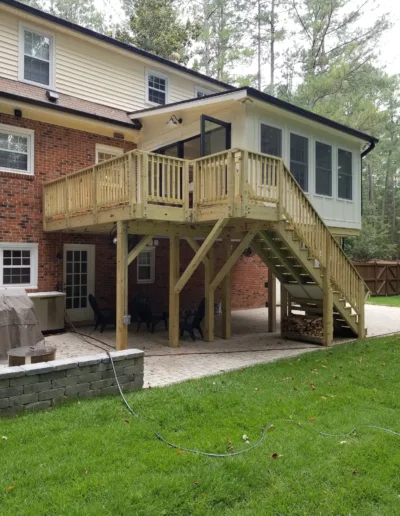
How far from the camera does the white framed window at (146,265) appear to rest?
13.2 m

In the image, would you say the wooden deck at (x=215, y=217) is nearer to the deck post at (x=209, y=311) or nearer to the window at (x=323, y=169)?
the deck post at (x=209, y=311)

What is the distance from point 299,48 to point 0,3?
23.7m

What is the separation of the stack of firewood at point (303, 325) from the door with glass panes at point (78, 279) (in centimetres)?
544

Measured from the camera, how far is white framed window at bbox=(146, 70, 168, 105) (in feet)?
45.0

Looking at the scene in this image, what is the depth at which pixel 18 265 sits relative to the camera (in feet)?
34.0

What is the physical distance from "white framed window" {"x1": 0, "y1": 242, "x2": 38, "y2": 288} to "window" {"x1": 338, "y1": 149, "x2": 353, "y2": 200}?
27.8 feet

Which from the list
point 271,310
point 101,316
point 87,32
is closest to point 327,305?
point 271,310

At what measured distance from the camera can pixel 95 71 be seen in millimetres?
12383

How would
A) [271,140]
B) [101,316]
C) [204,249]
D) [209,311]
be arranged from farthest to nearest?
[101,316] → [271,140] → [209,311] → [204,249]

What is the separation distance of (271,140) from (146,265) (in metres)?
5.71

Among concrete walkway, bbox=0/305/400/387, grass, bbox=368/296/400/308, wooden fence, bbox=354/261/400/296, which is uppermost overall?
wooden fence, bbox=354/261/400/296

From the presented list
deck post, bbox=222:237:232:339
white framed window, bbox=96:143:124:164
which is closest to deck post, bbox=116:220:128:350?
deck post, bbox=222:237:232:339

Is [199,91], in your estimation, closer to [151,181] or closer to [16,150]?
[16,150]

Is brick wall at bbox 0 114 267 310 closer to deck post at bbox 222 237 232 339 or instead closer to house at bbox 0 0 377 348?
house at bbox 0 0 377 348
